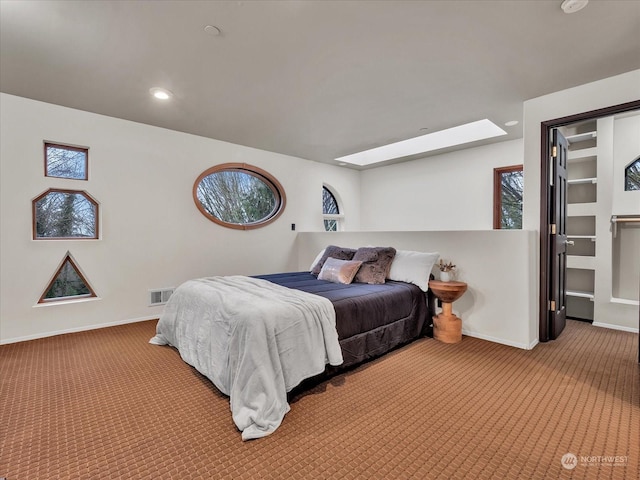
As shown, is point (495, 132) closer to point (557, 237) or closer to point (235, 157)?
point (557, 237)

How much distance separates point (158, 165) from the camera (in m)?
3.91

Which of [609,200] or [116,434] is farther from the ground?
[609,200]

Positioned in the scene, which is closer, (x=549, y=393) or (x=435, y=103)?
(x=549, y=393)

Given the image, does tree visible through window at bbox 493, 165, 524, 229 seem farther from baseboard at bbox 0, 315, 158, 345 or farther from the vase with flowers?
baseboard at bbox 0, 315, 158, 345

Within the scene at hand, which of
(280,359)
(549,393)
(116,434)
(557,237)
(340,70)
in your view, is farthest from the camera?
(557,237)

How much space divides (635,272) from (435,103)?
116 inches

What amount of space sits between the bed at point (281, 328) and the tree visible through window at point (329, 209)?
2.63 m

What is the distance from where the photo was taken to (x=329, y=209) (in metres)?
6.03

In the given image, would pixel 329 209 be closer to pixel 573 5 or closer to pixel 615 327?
pixel 615 327

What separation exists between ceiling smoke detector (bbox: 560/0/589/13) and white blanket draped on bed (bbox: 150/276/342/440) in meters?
2.31

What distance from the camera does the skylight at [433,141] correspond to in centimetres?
415

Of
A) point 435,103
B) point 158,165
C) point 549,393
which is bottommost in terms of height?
point 549,393

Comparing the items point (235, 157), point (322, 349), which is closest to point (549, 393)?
point (322, 349)

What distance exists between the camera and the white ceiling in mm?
1877
